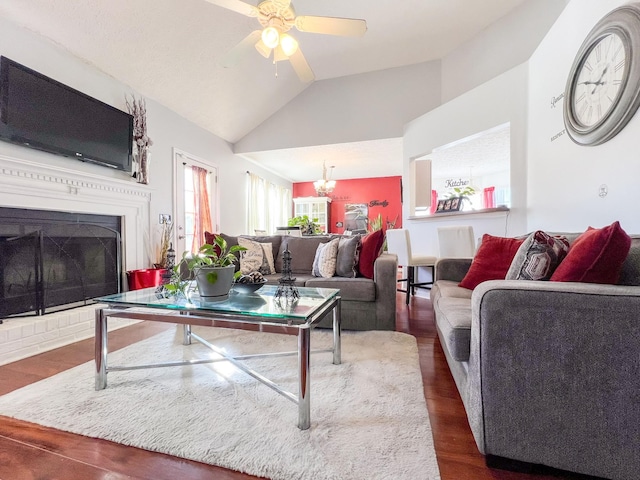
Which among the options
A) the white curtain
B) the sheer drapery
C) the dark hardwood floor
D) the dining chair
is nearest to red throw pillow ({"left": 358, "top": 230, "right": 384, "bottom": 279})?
the dining chair

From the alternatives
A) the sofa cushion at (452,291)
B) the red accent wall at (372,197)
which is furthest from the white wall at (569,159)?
the red accent wall at (372,197)

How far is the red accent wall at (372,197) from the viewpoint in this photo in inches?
308

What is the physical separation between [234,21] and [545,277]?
376 cm

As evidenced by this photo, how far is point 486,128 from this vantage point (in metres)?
3.28

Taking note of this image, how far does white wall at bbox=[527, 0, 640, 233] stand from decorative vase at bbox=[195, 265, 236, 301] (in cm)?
218

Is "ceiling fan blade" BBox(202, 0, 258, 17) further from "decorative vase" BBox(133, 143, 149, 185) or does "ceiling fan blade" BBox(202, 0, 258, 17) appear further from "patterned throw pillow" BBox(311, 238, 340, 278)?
"decorative vase" BBox(133, 143, 149, 185)

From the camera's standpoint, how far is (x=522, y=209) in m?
2.94

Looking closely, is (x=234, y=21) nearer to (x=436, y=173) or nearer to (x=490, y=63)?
(x=490, y=63)

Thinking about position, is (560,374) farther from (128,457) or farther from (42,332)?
Answer: (42,332)

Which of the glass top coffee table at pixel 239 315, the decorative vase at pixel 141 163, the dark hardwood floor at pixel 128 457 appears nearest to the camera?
the dark hardwood floor at pixel 128 457

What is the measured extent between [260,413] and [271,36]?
2329mm

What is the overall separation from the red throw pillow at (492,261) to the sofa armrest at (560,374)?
43.0 inches

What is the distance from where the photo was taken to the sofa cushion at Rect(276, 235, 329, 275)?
10.5 feet

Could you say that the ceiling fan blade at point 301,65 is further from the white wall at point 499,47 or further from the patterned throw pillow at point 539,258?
the white wall at point 499,47
